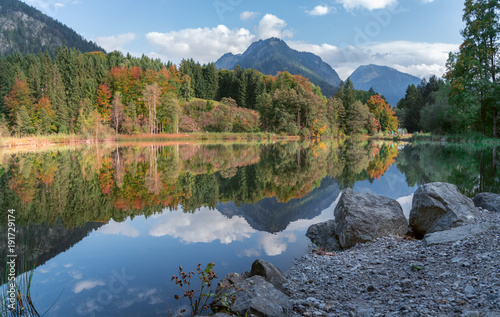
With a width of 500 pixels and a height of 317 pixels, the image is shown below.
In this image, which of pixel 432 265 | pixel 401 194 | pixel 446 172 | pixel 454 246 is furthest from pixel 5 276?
pixel 446 172

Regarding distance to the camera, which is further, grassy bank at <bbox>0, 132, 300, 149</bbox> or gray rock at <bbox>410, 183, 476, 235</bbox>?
grassy bank at <bbox>0, 132, 300, 149</bbox>

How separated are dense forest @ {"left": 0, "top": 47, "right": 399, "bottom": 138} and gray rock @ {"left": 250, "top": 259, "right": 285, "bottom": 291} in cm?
4158

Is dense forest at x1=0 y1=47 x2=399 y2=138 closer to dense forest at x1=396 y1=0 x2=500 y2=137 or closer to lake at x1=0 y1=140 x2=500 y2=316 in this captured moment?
dense forest at x1=396 y1=0 x2=500 y2=137

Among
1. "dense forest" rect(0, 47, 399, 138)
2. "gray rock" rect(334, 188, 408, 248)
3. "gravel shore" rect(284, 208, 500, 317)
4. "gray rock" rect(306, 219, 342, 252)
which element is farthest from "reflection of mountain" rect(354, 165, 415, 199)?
"dense forest" rect(0, 47, 399, 138)

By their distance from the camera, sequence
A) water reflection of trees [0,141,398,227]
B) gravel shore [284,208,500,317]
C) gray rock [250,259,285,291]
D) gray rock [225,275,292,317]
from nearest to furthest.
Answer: gravel shore [284,208,500,317], gray rock [225,275,292,317], gray rock [250,259,285,291], water reflection of trees [0,141,398,227]

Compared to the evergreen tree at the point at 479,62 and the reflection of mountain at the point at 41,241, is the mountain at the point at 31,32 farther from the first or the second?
the reflection of mountain at the point at 41,241

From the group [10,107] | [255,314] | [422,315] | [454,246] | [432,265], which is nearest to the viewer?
[422,315]

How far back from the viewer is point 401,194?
9148 millimetres

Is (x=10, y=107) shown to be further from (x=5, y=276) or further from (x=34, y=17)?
(x=34, y=17)

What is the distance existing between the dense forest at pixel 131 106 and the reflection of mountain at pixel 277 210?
38929mm

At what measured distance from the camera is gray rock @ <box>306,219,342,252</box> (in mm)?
5539

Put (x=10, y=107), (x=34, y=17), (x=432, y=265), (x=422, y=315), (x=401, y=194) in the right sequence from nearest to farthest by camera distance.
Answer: (x=422, y=315) < (x=432, y=265) < (x=401, y=194) < (x=10, y=107) < (x=34, y=17)

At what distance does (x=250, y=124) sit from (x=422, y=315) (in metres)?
59.6

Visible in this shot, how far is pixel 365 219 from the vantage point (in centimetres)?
540
